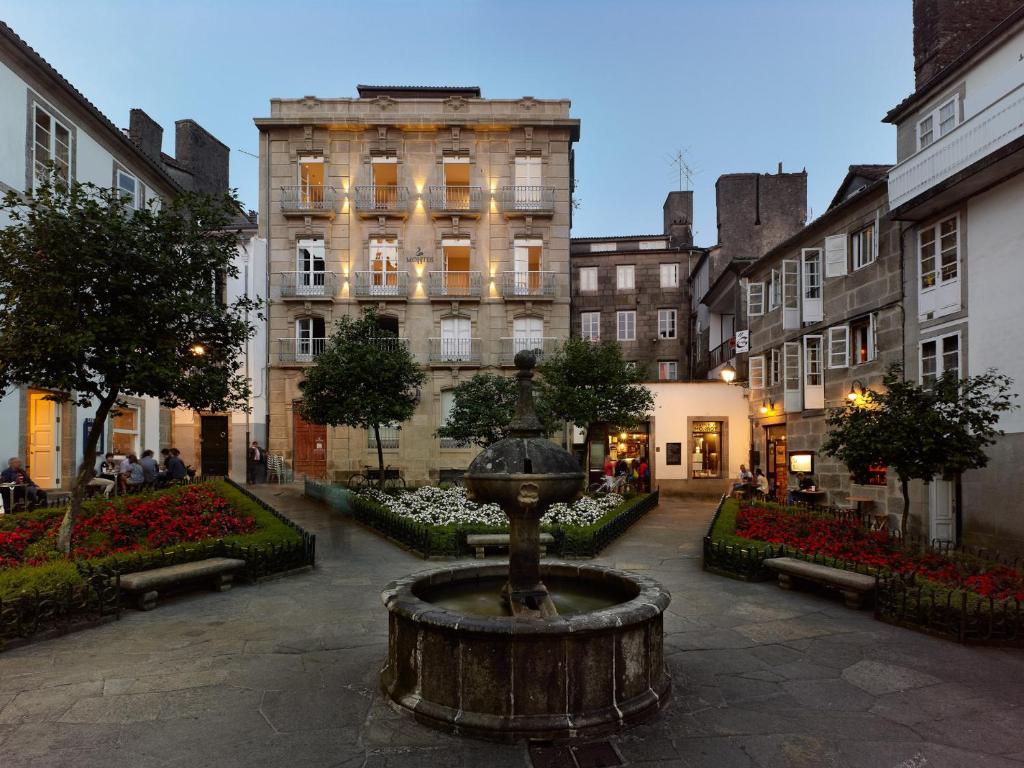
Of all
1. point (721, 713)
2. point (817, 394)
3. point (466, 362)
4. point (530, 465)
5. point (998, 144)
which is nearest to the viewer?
point (721, 713)

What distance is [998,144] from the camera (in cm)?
1342

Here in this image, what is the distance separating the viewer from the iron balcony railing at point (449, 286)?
2925 cm

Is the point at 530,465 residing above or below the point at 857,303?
below

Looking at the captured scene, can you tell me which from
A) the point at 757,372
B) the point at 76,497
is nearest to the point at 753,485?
the point at 757,372

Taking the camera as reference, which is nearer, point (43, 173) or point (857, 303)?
point (43, 173)

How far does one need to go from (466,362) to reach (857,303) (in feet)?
51.5

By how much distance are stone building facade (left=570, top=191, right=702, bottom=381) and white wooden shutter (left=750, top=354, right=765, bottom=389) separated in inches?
340

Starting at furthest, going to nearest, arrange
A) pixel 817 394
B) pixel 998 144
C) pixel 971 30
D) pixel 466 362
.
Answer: pixel 466 362 < pixel 817 394 < pixel 971 30 < pixel 998 144

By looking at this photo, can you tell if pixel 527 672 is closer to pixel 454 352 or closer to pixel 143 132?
pixel 454 352

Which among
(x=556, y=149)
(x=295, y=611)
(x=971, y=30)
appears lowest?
(x=295, y=611)

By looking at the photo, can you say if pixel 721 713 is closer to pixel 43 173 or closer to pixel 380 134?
pixel 43 173

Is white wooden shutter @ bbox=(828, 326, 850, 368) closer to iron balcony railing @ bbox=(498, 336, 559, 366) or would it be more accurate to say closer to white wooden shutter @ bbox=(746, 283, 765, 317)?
white wooden shutter @ bbox=(746, 283, 765, 317)

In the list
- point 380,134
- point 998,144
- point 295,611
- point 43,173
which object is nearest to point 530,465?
point 295,611

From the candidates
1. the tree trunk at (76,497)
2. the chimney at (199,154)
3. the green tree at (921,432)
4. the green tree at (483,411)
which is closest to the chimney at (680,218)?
the green tree at (483,411)
